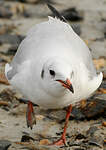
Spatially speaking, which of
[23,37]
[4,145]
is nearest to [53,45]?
[4,145]

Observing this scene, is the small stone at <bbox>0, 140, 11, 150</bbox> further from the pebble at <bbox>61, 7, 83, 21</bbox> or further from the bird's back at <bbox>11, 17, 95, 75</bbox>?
the pebble at <bbox>61, 7, 83, 21</bbox>

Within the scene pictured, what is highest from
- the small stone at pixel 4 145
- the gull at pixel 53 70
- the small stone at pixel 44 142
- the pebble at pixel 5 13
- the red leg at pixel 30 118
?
the pebble at pixel 5 13

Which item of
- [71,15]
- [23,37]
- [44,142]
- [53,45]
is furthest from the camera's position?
[71,15]

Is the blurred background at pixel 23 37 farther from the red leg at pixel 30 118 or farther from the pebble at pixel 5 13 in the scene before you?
the red leg at pixel 30 118

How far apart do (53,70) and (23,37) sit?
14.0ft

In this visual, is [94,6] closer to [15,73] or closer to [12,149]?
[15,73]

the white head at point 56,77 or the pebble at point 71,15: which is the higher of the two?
the pebble at point 71,15

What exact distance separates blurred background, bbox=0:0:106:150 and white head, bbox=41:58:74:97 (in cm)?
73

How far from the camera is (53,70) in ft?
14.1

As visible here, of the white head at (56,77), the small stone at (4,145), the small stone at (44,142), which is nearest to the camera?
the white head at (56,77)

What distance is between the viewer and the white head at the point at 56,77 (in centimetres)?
424

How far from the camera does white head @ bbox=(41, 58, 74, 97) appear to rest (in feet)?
13.9

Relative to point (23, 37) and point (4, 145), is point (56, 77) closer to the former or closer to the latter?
point (4, 145)

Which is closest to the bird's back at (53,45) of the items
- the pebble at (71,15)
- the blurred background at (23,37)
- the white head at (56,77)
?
the white head at (56,77)
